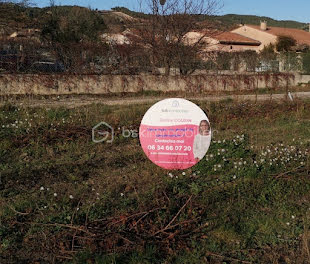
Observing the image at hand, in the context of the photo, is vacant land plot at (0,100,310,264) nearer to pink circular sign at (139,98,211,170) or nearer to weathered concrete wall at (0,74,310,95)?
pink circular sign at (139,98,211,170)

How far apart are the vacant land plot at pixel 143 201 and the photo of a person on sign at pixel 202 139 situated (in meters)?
0.44

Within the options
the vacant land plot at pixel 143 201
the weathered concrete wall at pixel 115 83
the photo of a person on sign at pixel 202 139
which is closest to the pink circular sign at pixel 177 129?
the photo of a person on sign at pixel 202 139

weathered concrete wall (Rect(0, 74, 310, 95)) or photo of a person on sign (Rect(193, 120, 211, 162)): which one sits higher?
weathered concrete wall (Rect(0, 74, 310, 95))

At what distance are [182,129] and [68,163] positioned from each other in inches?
78.8

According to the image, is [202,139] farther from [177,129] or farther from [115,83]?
[115,83]

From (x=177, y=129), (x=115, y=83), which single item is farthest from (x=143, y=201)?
(x=115, y=83)

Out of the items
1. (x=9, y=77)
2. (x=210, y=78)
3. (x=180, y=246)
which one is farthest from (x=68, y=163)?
(x=210, y=78)

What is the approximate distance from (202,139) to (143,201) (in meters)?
1.03

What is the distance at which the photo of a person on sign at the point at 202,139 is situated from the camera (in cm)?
510

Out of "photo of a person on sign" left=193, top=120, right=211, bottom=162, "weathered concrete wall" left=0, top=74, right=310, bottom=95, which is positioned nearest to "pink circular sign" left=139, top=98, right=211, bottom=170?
"photo of a person on sign" left=193, top=120, right=211, bottom=162

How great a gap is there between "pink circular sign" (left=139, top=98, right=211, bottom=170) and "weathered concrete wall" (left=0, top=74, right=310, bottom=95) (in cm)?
1037

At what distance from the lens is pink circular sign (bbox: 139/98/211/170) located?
16.7 feet

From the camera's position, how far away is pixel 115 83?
53.9 ft

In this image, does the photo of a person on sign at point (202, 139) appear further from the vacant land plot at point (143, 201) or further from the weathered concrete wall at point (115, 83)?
the weathered concrete wall at point (115, 83)
